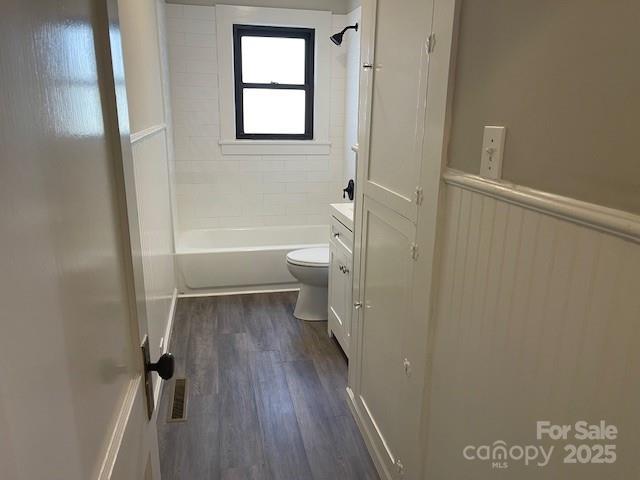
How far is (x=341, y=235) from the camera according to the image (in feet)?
8.94

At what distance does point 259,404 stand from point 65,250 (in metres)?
2.02

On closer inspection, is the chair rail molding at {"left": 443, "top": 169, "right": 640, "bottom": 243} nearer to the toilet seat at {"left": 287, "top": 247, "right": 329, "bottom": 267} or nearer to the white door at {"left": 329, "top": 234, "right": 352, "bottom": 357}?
the white door at {"left": 329, "top": 234, "right": 352, "bottom": 357}

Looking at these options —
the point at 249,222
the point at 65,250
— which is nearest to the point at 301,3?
the point at 249,222

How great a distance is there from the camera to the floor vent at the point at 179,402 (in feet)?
7.57

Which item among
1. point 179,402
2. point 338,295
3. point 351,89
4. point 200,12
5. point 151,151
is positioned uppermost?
point 200,12

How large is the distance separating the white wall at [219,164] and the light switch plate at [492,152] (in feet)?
11.0

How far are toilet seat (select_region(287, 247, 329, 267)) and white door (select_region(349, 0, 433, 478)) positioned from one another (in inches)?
40.0

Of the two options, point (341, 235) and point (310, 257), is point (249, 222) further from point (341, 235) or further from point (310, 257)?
point (341, 235)

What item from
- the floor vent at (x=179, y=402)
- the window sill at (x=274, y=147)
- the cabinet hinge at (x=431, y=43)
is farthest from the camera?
the window sill at (x=274, y=147)

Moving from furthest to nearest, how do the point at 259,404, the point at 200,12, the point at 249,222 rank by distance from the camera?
1. the point at 249,222
2. the point at 200,12
3. the point at 259,404

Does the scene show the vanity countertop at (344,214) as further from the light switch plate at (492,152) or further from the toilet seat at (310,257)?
the light switch plate at (492,152)

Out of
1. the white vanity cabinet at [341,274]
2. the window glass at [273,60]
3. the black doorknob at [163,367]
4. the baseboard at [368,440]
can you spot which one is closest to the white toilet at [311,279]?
the white vanity cabinet at [341,274]

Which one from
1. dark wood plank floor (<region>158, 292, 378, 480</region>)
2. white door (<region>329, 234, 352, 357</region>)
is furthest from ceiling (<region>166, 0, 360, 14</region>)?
dark wood plank floor (<region>158, 292, 378, 480</region>)

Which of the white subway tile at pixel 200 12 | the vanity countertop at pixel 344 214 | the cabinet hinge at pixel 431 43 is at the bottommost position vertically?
the vanity countertop at pixel 344 214
